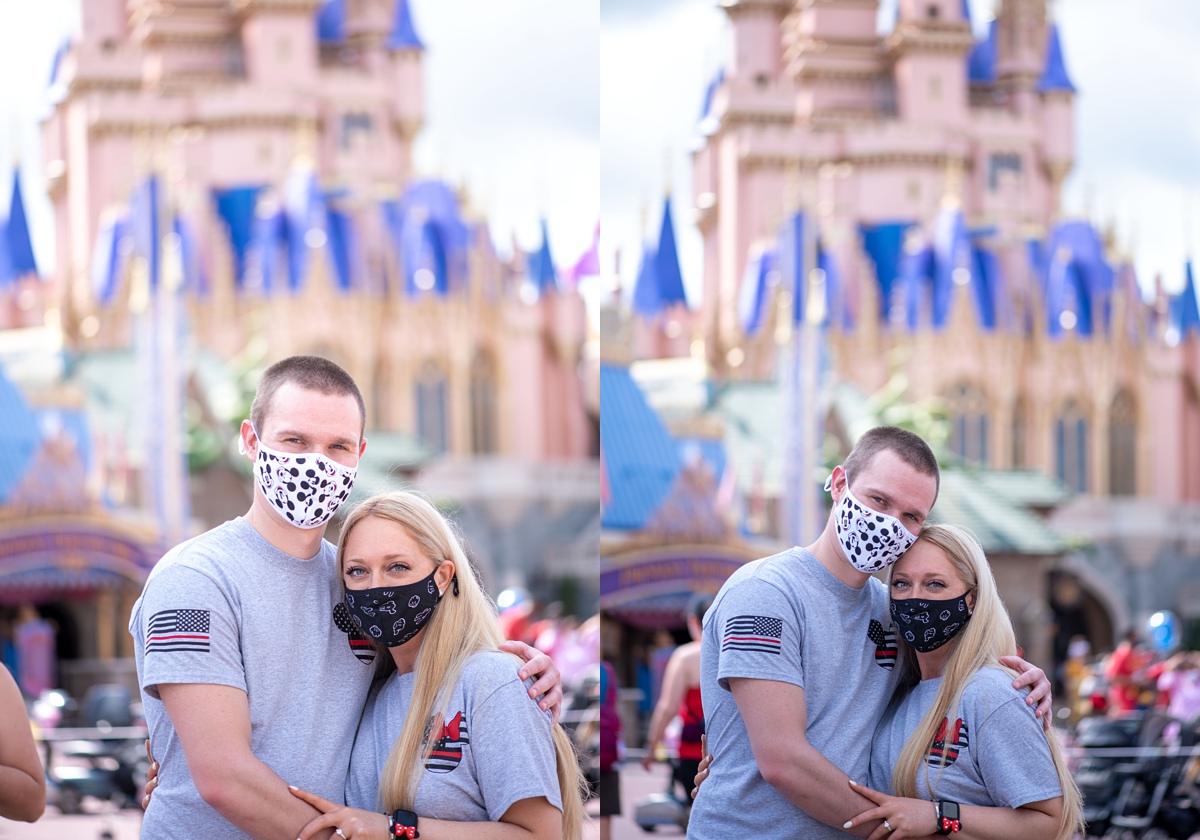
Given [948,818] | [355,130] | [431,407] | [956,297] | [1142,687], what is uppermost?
[355,130]

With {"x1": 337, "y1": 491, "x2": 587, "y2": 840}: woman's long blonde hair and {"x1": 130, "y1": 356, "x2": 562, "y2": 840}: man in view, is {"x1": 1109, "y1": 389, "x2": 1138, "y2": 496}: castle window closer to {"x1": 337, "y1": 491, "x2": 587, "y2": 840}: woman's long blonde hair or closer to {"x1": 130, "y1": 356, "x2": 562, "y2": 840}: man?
{"x1": 337, "y1": 491, "x2": 587, "y2": 840}: woman's long blonde hair

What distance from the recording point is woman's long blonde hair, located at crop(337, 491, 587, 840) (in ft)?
6.71

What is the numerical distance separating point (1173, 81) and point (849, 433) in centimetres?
444

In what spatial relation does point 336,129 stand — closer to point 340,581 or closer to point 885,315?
point 885,315

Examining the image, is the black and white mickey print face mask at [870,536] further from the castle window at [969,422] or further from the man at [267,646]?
the castle window at [969,422]

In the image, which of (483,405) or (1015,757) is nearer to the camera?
(1015,757)

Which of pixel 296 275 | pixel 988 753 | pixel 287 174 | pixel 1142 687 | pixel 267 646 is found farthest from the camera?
pixel 287 174

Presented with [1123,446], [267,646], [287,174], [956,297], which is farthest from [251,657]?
[287,174]

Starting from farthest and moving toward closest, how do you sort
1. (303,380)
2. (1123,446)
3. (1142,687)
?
(1123,446) < (1142,687) < (303,380)

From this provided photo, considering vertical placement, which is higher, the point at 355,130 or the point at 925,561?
the point at 355,130

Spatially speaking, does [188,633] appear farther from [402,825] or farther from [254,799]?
[402,825]

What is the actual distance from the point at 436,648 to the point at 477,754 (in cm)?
17

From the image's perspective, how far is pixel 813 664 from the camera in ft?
7.73

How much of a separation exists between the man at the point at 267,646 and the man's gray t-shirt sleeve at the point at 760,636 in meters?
0.33
